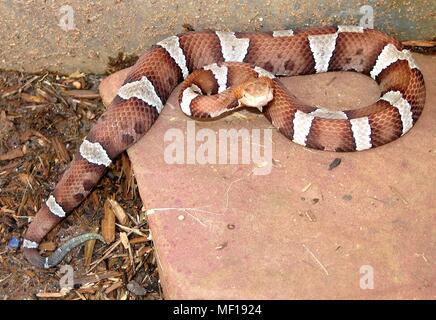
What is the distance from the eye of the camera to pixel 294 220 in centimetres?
441

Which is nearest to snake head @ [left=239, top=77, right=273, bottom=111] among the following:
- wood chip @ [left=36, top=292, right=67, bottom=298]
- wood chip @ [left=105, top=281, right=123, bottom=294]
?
wood chip @ [left=105, top=281, right=123, bottom=294]

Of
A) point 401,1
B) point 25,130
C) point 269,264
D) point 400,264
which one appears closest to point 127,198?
point 25,130

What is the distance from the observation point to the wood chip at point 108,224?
4883 mm

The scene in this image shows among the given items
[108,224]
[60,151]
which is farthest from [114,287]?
[60,151]

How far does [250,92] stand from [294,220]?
1.15 meters

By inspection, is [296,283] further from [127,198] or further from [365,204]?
[127,198]

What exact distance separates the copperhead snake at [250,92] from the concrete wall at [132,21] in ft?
0.72

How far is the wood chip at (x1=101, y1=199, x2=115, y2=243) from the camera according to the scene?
488 cm

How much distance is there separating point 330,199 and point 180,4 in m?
2.37

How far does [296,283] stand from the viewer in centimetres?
405

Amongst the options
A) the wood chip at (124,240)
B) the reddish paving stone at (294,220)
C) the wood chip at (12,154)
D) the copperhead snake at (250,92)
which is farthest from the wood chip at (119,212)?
the wood chip at (12,154)

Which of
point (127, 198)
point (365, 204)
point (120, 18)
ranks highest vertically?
point (120, 18)
